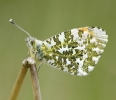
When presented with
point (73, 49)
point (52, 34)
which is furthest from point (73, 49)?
point (52, 34)

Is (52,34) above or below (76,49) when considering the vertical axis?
above

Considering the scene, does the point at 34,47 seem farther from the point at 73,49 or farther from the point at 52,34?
the point at 52,34

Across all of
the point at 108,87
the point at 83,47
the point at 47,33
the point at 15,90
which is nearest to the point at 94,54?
the point at 83,47

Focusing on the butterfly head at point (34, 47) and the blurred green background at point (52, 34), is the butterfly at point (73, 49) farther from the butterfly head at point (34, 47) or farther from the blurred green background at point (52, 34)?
the blurred green background at point (52, 34)

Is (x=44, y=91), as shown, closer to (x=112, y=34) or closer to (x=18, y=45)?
(x=18, y=45)

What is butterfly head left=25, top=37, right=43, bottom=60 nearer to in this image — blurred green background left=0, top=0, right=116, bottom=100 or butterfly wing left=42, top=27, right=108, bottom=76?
butterfly wing left=42, top=27, right=108, bottom=76

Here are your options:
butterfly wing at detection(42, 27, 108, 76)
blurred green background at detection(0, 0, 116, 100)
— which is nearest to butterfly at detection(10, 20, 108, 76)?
butterfly wing at detection(42, 27, 108, 76)

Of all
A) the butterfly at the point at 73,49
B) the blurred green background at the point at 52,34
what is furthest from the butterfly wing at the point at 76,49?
the blurred green background at the point at 52,34
